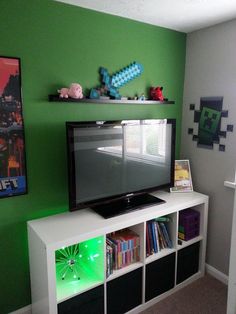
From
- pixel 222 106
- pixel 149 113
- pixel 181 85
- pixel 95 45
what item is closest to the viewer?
pixel 95 45

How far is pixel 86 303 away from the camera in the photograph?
1.78 metres

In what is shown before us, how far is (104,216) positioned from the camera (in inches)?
76.4

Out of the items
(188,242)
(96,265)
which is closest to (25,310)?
(96,265)

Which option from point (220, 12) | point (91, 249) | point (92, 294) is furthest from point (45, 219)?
point (220, 12)

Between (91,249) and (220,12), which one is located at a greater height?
(220,12)

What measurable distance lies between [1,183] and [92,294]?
3.31ft

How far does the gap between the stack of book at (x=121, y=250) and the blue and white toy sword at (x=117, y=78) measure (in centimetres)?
116

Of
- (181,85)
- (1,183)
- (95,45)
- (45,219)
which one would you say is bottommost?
(45,219)

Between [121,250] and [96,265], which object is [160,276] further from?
[96,265]

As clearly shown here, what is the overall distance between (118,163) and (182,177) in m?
0.86

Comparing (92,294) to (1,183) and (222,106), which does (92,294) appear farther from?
(222,106)

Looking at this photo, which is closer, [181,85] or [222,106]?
[222,106]

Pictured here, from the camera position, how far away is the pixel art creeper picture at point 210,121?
236 cm

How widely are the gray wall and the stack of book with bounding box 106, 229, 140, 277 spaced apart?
91 cm
